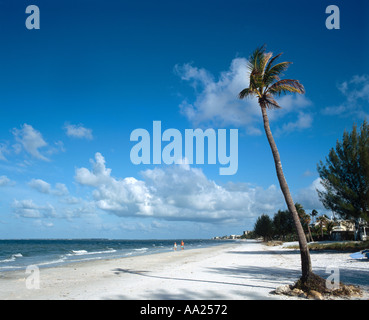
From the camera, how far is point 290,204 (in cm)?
1108

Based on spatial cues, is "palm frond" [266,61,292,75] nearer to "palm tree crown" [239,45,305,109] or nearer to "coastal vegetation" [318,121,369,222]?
"palm tree crown" [239,45,305,109]

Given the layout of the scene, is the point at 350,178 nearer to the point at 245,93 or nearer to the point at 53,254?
the point at 245,93

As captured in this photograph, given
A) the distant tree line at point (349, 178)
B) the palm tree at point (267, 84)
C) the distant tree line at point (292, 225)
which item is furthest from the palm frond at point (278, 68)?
the distant tree line at point (292, 225)

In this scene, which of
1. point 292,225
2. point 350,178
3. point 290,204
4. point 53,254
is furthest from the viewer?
point 292,225

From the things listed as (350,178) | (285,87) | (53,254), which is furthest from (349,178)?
(53,254)

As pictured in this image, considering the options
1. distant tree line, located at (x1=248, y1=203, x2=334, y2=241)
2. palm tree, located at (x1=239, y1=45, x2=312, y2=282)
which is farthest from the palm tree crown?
distant tree line, located at (x1=248, y1=203, x2=334, y2=241)

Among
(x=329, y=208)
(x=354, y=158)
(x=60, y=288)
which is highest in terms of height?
(x=354, y=158)

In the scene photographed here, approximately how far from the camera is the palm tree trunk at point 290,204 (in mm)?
10164

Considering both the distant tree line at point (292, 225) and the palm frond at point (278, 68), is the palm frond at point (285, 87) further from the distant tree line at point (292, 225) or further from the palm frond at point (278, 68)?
the distant tree line at point (292, 225)
